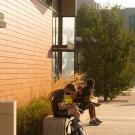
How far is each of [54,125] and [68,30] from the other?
16.6m

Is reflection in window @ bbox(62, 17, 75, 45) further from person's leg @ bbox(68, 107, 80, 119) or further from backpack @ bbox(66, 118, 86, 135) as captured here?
backpack @ bbox(66, 118, 86, 135)

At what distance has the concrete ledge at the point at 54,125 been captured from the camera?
12.1m

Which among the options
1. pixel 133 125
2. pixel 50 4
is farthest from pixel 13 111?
pixel 50 4

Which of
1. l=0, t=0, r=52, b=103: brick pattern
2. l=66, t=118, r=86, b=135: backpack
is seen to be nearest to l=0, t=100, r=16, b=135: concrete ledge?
l=66, t=118, r=86, b=135: backpack

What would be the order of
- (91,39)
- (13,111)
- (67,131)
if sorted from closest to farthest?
1. (13,111)
2. (67,131)
3. (91,39)

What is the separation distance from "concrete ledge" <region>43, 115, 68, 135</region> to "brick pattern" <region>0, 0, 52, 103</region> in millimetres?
2223

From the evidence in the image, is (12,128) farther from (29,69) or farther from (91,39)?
(91,39)

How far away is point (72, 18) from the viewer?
95.7 ft

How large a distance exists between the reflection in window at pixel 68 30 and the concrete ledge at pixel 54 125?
1548 centimetres

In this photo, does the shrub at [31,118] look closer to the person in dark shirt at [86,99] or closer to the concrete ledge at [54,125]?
the concrete ledge at [54,125]

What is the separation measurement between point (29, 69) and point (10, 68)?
2902mm

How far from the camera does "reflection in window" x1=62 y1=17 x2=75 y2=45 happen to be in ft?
91.7

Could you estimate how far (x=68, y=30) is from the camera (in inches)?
1121

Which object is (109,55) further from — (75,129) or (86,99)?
(75,129)
